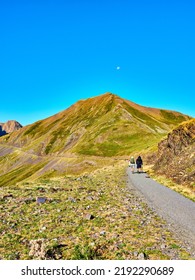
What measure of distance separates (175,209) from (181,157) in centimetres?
1811

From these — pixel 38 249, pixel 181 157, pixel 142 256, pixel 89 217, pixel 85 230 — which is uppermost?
pixel 181 157

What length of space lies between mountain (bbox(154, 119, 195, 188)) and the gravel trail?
4113mm

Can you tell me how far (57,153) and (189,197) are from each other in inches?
6066

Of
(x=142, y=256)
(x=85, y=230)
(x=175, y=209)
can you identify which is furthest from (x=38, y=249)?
(x=175, y=209)

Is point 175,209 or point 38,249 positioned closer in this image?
point 38,249

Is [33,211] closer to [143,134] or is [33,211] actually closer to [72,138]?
[143,134]

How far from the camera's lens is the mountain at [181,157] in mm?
29934

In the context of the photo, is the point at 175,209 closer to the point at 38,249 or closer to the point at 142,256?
the point at 142,256

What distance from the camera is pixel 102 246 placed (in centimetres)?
1141

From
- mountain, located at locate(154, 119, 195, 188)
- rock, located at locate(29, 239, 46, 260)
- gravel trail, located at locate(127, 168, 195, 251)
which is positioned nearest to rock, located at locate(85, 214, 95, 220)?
rock, located at locate(29, 239, 46, 260)

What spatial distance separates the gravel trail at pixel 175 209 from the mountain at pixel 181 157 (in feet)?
13.5

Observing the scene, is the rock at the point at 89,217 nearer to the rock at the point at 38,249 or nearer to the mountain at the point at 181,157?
the rock at the point at 38,249

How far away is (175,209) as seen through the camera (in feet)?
60.5

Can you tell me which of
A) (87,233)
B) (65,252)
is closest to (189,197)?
(87,233)
